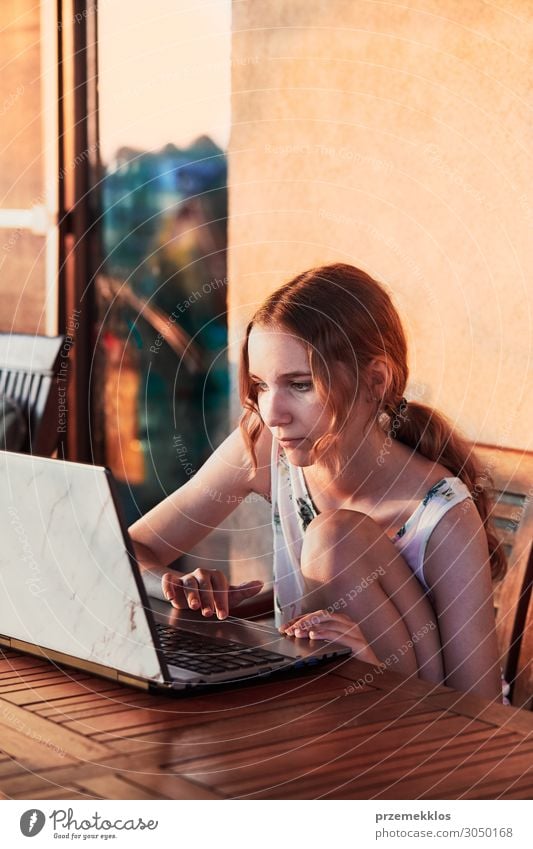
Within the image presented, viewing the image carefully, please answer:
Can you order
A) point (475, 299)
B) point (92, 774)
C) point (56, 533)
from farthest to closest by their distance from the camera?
point (475, 299), point (56, 533), point (92, 774)

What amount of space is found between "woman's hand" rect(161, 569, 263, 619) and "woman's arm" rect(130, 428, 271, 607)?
26 centimetres

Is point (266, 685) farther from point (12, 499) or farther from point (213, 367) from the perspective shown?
point (213, 367)

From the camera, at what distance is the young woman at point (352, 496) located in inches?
41.0

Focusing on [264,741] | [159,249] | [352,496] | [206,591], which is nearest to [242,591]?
[206,591]

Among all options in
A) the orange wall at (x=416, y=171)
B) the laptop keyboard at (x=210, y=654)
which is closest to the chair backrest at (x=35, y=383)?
the orange wall at (x=416, y=171)

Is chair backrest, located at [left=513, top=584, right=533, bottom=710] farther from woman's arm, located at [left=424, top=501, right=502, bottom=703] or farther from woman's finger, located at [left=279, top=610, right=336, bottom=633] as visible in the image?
woman's finger, located at [left=279, top=610, right=336, bottom=633]

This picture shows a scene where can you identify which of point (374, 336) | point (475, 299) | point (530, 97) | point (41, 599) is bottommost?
point (41, 599)

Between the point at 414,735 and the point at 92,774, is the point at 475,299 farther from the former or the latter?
the point at 92,774

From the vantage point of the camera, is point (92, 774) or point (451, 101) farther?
point (451, 101)

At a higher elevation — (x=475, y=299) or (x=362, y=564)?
(x=475, y=299)

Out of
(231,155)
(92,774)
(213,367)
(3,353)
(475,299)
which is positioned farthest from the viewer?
(213,367)

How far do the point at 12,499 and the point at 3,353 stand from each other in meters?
1.26

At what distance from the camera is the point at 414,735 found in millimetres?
719

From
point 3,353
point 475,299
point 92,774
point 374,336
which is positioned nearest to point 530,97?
point 475,299
